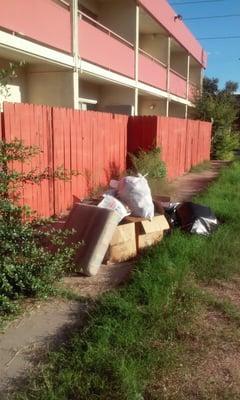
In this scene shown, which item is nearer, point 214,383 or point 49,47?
point 214,383

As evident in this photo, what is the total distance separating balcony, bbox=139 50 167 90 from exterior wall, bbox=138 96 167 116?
1573 millimetres

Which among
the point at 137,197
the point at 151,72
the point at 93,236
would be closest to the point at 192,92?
the point at 151,72

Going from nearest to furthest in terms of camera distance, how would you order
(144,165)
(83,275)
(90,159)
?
(83,275) < (90,159) < (144,165)

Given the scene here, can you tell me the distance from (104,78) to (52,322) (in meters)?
11.2

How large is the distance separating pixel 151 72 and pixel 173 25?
4.29 meters

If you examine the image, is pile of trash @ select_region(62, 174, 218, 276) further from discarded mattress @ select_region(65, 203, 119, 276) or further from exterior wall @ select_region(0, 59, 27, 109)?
exterior wall @ select_region(0, 59, 27, 109)

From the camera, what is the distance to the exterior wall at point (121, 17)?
1585cm

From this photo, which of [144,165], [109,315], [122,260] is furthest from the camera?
[144,165]

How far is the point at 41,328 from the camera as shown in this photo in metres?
3.46

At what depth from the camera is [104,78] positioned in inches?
533

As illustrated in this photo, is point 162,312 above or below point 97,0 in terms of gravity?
below

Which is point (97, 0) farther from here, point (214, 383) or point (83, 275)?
point (214, 383)

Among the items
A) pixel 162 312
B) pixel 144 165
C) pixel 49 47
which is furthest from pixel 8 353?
pixel 49 47

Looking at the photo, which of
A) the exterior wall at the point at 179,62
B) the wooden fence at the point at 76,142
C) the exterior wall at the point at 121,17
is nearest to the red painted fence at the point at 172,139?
the wooden fence at the point at 76,142
